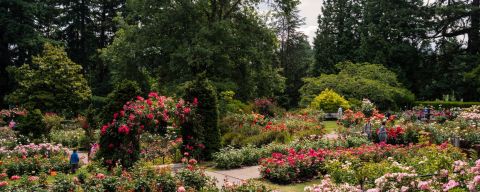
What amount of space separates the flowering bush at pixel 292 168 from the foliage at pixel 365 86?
67.6ft

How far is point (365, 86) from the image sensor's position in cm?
3194

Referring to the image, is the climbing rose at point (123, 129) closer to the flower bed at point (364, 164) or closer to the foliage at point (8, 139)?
the flower bed at point (364, 164)

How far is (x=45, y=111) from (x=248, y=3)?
14.6m

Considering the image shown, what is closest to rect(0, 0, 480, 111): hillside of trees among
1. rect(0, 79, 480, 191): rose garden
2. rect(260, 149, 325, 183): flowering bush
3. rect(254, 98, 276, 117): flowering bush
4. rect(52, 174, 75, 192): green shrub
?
rect(254, 98, 276, 117): flowering bush

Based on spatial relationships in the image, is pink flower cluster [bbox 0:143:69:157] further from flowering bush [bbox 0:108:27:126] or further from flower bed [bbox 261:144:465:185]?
flowering bush [bbox 0:108:27:126]

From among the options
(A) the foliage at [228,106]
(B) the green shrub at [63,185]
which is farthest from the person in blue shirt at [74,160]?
(A) the foliage at [228,106]

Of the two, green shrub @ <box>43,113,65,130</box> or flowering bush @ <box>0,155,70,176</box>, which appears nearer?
flowering bush @ <box>0,155,70,176</box>

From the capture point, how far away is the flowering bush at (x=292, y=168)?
11.5 m

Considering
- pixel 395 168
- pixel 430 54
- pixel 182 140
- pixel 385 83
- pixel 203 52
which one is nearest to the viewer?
pixel 395 168

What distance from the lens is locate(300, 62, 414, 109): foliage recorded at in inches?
1255

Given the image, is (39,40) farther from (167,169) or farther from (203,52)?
(167,169)

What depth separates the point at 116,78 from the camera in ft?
94.7

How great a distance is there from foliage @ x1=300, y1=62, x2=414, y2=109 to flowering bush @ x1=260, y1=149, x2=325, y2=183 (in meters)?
20.6

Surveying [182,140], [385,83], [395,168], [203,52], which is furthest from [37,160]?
[385,83]
